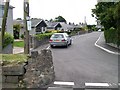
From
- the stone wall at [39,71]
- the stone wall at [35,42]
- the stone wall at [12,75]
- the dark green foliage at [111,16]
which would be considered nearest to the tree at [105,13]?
the dark green foliage at [111,16]

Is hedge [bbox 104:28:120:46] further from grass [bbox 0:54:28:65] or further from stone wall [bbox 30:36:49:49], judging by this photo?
grass [bbox 0:54:28:65]

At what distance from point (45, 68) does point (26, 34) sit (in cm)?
290

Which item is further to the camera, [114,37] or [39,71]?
[114,37]

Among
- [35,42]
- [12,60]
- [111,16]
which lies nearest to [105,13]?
[111,16]

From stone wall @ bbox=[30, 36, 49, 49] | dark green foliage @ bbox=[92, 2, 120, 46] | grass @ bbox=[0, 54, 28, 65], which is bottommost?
stone wall @ bbox=[30, 36, 49, 49]

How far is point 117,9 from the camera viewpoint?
18547mm

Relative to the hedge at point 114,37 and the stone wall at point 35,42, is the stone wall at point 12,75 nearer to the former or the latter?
the hedge at point 114,37

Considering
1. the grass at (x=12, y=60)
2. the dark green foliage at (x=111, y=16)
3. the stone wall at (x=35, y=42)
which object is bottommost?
the stone wall at (x=35, y=42)

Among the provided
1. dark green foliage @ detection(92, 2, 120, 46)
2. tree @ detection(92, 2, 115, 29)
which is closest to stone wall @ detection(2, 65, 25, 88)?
dark green foliage @ detection(92, 2, 120, 46)

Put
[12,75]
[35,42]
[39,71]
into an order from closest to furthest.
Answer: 1. [12,75]
2. [39,71]
3. [35,42]

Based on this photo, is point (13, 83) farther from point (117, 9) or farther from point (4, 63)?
point (117, 9)

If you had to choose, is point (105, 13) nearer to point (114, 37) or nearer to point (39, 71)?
point (114, 37)

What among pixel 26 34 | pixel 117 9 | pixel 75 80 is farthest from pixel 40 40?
pixel 75 80

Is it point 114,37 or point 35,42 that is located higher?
point 114,37
